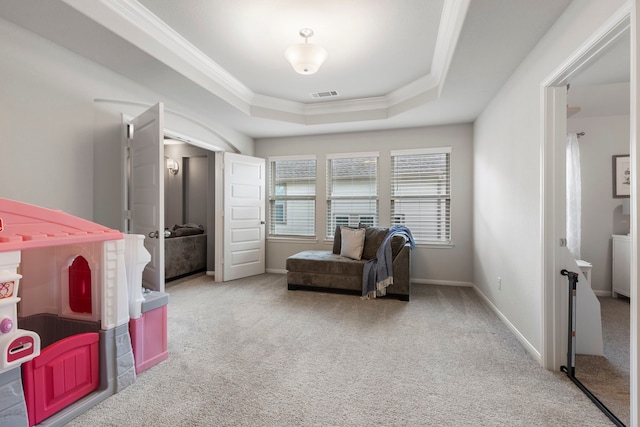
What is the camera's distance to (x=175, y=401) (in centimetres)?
178

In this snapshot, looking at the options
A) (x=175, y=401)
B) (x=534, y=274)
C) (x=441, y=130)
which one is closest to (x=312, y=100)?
(x=441, y=130)

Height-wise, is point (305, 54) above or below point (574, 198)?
above

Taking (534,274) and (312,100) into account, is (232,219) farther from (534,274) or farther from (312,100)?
(534,274)

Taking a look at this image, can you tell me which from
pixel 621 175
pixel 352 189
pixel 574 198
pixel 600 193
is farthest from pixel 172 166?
pixel 621 175

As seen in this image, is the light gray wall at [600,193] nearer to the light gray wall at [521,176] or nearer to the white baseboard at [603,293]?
the white baseboard at [603,293]

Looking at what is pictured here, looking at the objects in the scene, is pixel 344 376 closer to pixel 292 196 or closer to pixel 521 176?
pixel 521 176

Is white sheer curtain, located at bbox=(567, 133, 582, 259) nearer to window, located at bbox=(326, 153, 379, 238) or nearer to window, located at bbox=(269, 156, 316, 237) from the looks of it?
window, located at bbox=(326, 153, 379, 238)

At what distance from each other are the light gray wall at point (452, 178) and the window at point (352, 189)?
0.11 meters

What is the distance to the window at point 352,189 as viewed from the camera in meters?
4.94

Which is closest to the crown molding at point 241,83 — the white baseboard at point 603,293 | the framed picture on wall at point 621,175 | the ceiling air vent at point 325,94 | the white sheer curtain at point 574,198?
the ceiling air vent at point 325,94

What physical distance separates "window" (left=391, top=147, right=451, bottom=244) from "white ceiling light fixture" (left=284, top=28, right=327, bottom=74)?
252cm

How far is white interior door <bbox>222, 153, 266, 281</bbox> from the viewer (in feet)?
15.5

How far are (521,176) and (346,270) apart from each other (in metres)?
2.28

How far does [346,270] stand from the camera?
157 inches
